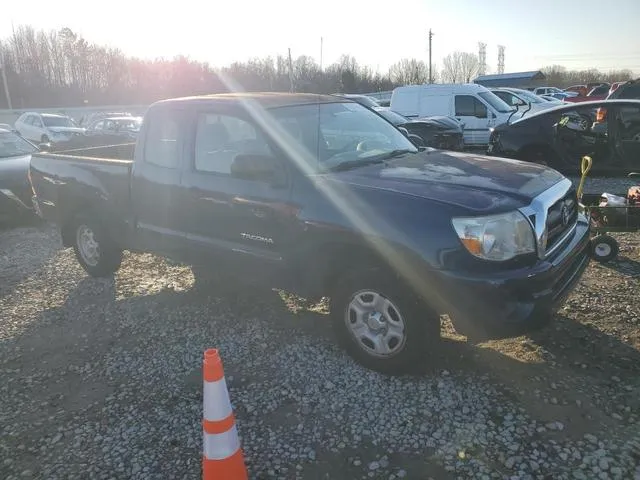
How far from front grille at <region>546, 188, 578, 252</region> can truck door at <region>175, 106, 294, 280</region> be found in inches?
67.3

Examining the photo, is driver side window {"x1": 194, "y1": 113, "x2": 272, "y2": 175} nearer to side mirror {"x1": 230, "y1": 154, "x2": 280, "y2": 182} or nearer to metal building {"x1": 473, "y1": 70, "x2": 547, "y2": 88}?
side mirror {"x1": 230, "y1": 154, "x2": 280, "y2": 182}

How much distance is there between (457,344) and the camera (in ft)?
13.0

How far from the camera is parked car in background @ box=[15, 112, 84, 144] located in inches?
832

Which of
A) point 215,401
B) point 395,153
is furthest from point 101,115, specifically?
point 215,401

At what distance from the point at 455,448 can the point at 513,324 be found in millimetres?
773

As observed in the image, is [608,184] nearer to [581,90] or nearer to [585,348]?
[585,348]

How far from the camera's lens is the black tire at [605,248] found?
5195mm

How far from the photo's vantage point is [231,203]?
4.03 meters

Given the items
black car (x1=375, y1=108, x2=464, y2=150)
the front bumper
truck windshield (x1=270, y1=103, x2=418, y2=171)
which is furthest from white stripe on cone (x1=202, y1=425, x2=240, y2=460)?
black car (x1=375, y1=108, x2=464, y2=150)

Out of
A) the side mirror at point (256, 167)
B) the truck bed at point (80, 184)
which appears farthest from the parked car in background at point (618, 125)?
the truck bed at point (80, 184)

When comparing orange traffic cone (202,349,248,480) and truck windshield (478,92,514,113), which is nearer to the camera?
orange traffic cone (202,349,248,480)

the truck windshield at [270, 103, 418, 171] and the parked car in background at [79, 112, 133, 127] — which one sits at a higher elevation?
the parked car in background at [79, 112, 133, 127]

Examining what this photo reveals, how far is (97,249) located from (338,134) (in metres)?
3.12

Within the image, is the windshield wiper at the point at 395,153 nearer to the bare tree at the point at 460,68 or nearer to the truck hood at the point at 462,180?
the truck hood at the point at 462,180
